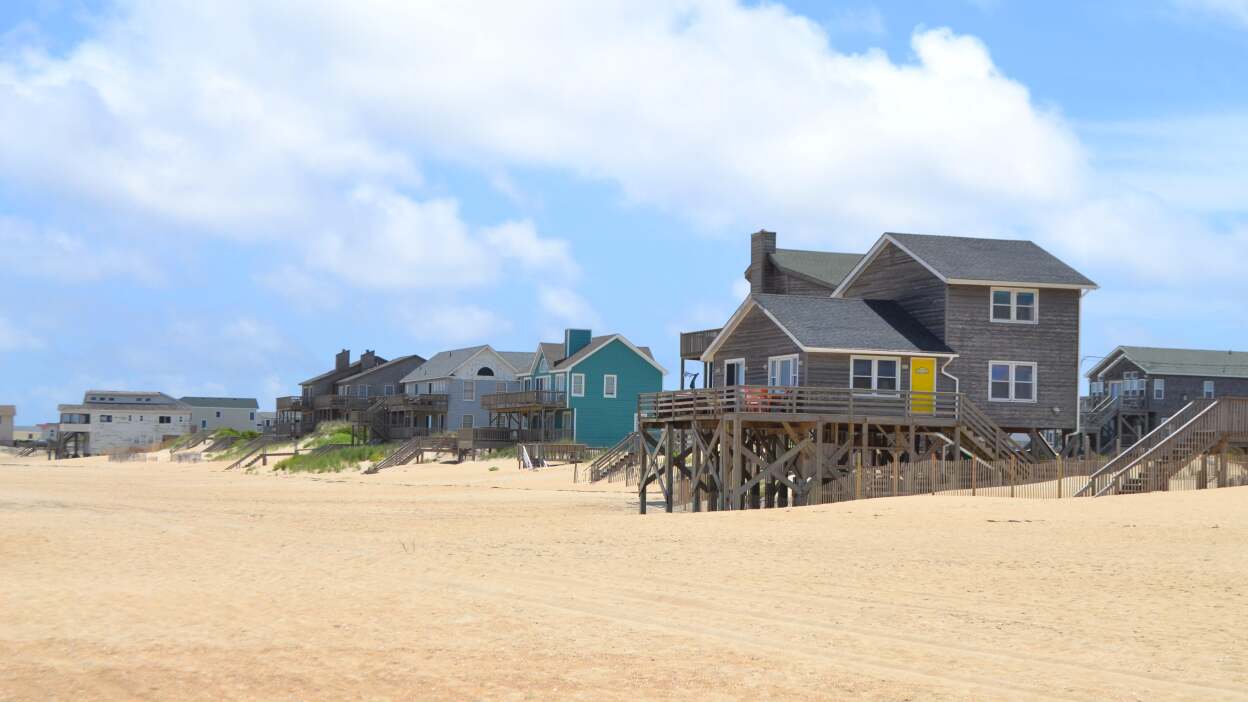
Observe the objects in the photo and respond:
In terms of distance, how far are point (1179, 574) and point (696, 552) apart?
26.9ft

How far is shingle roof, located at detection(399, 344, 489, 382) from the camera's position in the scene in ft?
310

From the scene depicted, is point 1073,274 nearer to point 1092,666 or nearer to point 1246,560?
point 1246,560

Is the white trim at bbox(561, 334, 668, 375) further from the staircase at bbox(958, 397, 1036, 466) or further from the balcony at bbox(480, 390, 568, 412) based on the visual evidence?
the staircase at bbox(958, 397, 1036, 466)

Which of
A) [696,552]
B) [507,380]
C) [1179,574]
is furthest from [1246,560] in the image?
[507,380]

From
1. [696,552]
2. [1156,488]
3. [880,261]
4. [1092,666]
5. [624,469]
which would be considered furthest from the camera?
[624,469]

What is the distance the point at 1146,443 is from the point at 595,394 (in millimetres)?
44656

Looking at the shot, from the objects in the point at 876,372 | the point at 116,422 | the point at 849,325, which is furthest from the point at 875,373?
the point at 116,422

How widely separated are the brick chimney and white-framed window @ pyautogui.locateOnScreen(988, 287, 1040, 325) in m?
16.2

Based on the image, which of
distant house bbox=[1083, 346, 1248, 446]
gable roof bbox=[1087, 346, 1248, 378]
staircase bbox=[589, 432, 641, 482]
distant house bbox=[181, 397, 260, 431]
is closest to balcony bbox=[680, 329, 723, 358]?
staircase bbox=[589, 432, 641, 482]

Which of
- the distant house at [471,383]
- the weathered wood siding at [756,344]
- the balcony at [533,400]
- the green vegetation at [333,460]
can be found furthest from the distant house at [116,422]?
the weathered wood siding at [756,344]

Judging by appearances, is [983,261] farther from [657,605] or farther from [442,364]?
[442,364]

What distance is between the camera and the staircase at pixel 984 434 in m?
40.1

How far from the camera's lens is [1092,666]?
44.7ft

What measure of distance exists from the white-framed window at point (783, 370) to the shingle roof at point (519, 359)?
5188cm
